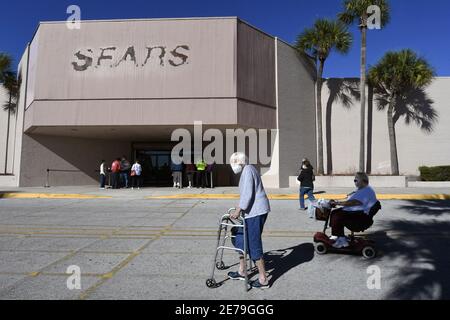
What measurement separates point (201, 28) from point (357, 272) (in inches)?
614

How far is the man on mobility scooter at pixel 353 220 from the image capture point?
223 inches

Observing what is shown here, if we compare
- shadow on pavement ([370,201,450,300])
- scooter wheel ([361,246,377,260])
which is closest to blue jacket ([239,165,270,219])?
shadow on pavement ([370,201,450,300])

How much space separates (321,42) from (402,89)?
559 centimetres

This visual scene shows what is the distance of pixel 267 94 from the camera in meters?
19.2

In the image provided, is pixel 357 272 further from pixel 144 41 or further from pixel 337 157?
pixel 337 157

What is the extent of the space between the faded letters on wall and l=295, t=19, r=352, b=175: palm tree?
6.84m

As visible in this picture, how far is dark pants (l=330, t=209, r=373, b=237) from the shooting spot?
5652 millimetres

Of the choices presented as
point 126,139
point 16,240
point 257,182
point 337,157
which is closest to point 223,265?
point 257,182

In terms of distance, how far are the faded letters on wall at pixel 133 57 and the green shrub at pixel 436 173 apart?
46.9 ft

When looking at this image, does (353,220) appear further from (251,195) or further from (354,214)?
(251,195)

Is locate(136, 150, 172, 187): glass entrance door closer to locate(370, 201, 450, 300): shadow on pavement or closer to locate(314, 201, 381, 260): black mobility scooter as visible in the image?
locate(370, 201, 450, 300): shadow on pavement

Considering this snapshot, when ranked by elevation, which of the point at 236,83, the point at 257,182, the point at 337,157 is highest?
the point at 236,83

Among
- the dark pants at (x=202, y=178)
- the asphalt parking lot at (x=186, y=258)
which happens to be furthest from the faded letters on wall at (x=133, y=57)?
the asphalt parking lot at (x=186, y=258)

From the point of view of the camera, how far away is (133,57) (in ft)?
58.3
